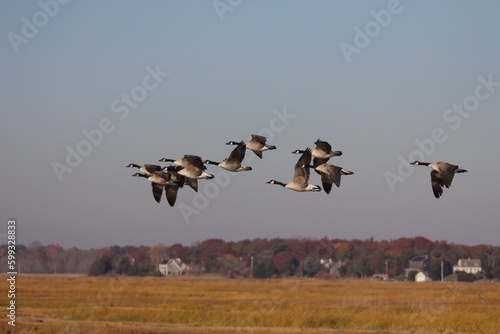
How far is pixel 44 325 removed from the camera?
42.9 metres

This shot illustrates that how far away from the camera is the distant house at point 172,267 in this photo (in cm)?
15202

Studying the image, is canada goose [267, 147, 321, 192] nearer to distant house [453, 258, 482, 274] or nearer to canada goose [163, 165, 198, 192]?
canada goose [163, 165, 198, 192]

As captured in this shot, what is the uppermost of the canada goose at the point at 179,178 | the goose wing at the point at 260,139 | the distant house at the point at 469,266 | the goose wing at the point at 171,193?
the distant house at the point at 469,266

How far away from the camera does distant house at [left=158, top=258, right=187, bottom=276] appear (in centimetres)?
15202

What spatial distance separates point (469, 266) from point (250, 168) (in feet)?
372

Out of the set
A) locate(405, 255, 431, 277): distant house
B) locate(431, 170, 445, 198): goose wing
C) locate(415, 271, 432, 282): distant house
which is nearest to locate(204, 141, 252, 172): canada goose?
locate(431, 170, 445, 198): goose wing

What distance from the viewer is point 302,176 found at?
27578mm

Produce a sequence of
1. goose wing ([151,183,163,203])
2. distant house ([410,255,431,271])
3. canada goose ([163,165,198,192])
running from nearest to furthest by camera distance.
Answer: canada goose ([163,165,198,192])
goose wing ([151,183,163,203])
distant house ([410,255,431,271])

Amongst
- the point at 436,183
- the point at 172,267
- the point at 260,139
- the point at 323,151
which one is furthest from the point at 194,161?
the point at 172,267

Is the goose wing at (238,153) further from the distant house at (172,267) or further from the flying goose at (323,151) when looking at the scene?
the distant house at (172,267)

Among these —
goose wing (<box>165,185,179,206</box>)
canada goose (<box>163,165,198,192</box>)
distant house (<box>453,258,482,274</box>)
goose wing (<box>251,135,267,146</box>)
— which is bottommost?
goose wing (<box>165,185,179,206</box>)

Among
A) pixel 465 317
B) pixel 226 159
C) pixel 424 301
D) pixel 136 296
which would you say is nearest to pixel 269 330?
pixel 465 317

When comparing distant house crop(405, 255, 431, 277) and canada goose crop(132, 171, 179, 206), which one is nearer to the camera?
canada goose crop(132, 171, 179, 206)

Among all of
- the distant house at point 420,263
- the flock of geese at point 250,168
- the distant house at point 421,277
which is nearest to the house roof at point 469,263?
the distant house at point 420,263
